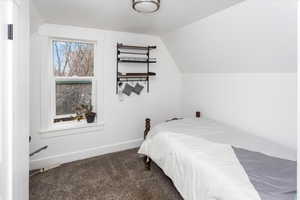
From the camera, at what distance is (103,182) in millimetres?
2268

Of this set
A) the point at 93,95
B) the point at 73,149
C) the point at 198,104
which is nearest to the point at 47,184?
the point at 73,149

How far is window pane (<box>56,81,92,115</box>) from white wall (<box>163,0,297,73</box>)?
1.80 meters

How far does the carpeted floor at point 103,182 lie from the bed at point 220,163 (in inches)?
12.0

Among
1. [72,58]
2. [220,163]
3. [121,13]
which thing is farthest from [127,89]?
[220,163]

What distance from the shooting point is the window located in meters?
2.81

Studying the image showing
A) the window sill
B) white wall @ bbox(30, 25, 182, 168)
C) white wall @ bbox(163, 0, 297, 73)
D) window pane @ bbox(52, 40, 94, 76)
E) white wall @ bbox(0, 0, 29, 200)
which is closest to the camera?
white wall @ bbox(0, 0, 29, 200)

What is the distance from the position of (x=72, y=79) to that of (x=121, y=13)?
135 cm

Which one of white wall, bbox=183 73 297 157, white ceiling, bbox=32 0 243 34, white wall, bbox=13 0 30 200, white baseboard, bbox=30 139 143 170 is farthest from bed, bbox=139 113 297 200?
white ceiling, bbox=32 0 243 34

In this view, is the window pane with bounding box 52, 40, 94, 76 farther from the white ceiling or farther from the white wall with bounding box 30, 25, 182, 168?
the white ceiling

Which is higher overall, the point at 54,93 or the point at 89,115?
the point at 54,93

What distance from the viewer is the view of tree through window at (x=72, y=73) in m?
2.82

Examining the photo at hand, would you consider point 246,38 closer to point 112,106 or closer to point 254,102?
point 254,102

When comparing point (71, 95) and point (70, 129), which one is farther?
point (71, 95)

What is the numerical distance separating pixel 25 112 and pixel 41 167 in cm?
162
